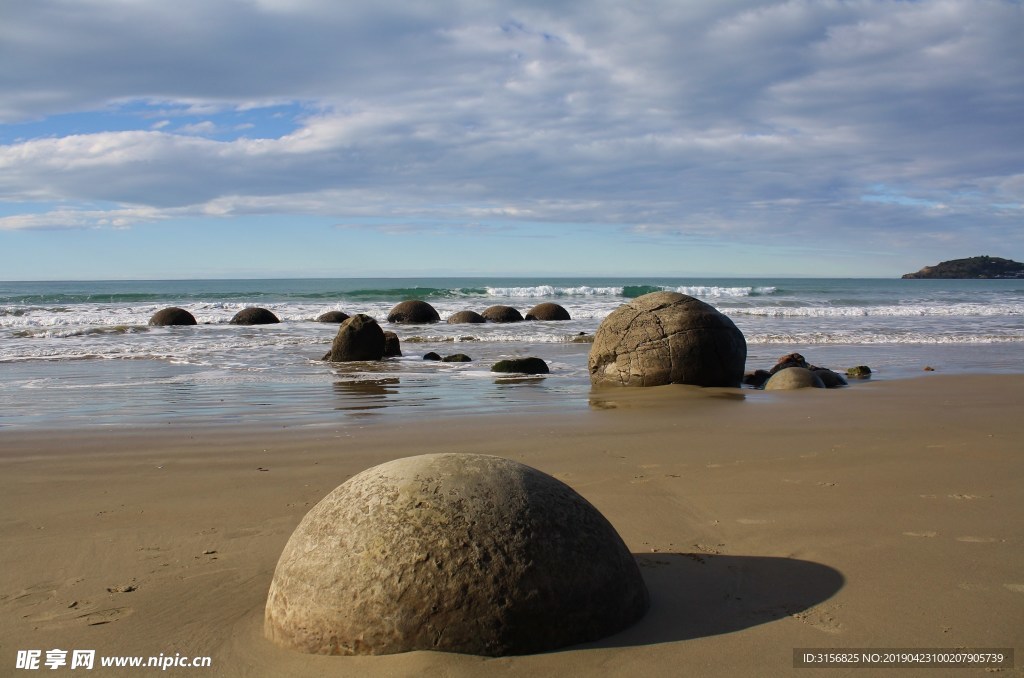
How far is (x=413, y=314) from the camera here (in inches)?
1126

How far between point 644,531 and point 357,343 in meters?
12.0

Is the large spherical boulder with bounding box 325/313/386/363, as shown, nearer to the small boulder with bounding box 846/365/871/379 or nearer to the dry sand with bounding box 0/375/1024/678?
the dry sand with bounding box 0/375/1024/678

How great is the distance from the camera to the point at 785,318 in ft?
98.8

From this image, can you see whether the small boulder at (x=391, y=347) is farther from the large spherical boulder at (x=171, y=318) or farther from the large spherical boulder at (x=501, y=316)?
the large spherical boulder at (x=171, y=318)

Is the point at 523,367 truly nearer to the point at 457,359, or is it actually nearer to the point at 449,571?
the point at 457,359

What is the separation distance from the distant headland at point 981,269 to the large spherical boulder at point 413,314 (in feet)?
287

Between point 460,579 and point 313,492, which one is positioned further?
point 313,492

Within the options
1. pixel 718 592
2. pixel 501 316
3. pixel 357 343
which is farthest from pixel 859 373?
pixel 501 316

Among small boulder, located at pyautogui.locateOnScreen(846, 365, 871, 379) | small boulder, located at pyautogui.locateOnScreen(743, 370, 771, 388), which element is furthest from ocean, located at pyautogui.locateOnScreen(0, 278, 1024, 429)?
small boulder, located at pyautogui.locateOnScreen(743, 370, 771, 388)

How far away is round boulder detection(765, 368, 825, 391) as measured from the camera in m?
10.8

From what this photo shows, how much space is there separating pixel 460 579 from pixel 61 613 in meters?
1.80

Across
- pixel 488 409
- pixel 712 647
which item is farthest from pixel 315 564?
pixel 488 409

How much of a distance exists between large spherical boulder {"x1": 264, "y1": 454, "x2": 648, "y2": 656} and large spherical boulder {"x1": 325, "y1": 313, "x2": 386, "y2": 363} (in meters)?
12.8

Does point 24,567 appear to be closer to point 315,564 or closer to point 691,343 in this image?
point 315,564
